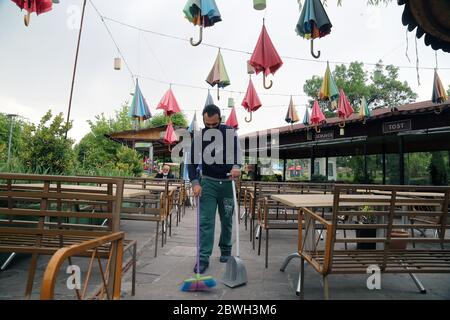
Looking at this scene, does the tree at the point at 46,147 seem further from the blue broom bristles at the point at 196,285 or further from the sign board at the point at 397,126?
the sign board at the point at 397,126

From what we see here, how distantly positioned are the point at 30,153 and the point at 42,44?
709 centimetres

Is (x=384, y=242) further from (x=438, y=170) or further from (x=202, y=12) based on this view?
(x=438, y=170)

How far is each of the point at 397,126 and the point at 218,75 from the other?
16.7 ft

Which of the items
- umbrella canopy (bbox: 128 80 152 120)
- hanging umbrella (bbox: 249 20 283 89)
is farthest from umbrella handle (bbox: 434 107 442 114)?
umbrella canopy (bbox: 128 80 152 120)

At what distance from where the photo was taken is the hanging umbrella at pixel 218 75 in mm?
7297

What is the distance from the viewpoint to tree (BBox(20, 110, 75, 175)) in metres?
5.73

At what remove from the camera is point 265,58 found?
207 inches

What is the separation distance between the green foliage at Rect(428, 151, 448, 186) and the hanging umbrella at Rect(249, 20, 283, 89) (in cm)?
839

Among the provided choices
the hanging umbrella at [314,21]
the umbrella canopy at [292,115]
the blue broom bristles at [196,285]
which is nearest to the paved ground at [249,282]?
the blue broom bristles at [196,285]

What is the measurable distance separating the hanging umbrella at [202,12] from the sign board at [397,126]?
6192mm

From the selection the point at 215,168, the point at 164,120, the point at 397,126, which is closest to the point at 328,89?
the point at 397,126

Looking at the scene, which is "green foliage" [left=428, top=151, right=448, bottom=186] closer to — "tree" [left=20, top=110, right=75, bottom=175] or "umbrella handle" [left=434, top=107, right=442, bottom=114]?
"umbrella handle" [left=434, top=107, right=442, bottom=114]

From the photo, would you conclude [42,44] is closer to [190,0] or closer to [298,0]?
[190,0]
